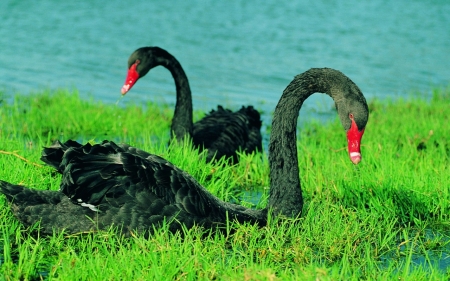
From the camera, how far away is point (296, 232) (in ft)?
13.0

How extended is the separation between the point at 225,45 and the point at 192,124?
25.5ft

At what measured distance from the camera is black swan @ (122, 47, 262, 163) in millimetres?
6469

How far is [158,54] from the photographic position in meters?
6.76

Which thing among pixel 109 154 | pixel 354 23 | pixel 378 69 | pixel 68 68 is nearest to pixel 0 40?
pixel 68 68

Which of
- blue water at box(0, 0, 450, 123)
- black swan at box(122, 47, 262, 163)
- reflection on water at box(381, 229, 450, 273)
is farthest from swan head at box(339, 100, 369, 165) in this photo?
blue water at box(0, 0, 450, 123)

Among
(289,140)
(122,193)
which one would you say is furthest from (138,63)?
(122,193)

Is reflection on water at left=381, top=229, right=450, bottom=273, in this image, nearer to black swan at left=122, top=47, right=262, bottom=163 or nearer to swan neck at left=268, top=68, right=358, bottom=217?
swan neck at left=268, top=68, right=358, bottom=217

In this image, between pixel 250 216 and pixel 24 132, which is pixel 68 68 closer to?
pixel 24 132

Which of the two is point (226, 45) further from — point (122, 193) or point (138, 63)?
point (122, 193)

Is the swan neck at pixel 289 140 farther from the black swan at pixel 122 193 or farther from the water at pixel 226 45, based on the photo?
the water at pixel 226 45

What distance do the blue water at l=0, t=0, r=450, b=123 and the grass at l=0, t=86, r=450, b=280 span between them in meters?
3.39

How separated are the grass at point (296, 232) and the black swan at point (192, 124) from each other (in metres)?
0.52

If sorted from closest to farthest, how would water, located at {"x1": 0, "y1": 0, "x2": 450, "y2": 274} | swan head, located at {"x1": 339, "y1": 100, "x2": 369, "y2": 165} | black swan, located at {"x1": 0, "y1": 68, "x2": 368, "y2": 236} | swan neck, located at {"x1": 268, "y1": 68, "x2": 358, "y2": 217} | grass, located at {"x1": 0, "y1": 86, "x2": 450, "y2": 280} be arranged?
1. grass, located at {"x1": 0, "y1": 86, "x2": 450, "y2": 280}
2. black swan, located at {"x1": 0, "y1": 68, "x2": 368, "y2": 236}
3. swan head, located at {"x1": 339, "y1": 100, "x2": 369, "y2": 165}
4. swan neck, located at {"x1": 268, "y1": 68, "x2": 358, "y2": 217}
5. water, located at {"x1": 0, "y1": 0, "x2": 450, "y2": 274}

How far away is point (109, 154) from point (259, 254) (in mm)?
965
